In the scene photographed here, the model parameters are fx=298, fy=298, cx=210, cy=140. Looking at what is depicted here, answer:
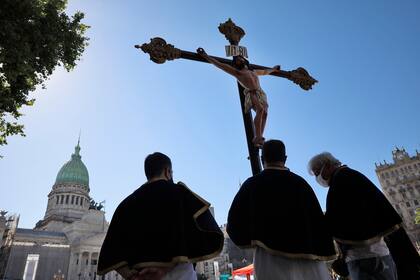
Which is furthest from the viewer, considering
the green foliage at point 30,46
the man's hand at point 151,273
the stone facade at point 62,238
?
the stone facade at point 62,238

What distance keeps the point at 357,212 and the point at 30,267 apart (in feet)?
206

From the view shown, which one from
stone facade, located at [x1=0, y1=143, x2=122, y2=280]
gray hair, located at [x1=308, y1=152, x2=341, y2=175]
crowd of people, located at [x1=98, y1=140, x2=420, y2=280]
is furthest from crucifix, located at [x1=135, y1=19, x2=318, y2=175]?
stone facade, located at [x1=0, y1=143, x2=122, y2=280]

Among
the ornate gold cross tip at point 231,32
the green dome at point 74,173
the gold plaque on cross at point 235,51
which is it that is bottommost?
the gold plaque on cross at point 235,51

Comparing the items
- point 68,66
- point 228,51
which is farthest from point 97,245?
point 228,51

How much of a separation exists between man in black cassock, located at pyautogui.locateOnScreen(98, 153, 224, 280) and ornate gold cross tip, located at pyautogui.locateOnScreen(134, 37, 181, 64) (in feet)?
6.97

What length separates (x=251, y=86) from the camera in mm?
4203

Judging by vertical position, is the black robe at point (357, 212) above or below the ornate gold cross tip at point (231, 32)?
below

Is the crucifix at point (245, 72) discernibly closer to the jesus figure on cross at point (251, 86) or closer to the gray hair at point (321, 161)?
the jesus figure on cross at point (251, 86)

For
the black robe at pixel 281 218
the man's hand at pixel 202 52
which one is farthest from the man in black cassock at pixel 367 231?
the man's hand at pixel 202 52

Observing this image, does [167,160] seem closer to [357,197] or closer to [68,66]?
[357,197]

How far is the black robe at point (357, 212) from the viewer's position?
2.62 metres

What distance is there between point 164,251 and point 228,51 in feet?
11.1

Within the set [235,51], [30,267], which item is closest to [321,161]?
[235,51]

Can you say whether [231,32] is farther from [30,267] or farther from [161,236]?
[30,267]
